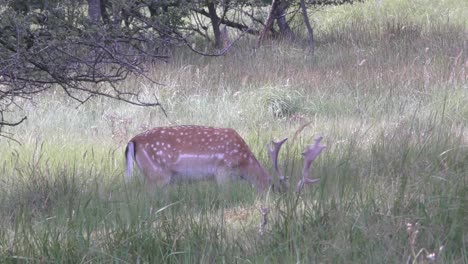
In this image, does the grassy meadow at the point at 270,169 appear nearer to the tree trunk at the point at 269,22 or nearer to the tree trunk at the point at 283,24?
the tree trunk at the point at 269,22

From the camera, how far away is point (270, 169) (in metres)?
6.37

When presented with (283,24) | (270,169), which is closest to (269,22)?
(283,24)

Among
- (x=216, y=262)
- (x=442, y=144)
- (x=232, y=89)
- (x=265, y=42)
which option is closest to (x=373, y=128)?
(x=442, y=144)

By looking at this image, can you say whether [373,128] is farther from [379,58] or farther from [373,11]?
[373,11]

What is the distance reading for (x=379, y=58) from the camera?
467 inches

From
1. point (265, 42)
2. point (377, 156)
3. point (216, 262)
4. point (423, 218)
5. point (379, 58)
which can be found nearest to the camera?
point (216, 262)

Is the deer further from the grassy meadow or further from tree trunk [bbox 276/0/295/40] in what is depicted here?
tree trunk [bbox 276/0/295/40]

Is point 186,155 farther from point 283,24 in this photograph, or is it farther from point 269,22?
point 283,24

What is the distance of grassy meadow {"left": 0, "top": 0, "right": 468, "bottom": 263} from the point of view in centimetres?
401

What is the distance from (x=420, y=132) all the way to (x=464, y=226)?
2566mm

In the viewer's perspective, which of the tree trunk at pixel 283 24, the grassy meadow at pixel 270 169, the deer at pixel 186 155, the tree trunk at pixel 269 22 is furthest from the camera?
the tree trunk at pixel 283 24

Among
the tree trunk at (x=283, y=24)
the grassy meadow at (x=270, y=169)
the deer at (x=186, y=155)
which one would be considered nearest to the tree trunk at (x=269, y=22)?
the grassy meadow at (x=270, y=169)

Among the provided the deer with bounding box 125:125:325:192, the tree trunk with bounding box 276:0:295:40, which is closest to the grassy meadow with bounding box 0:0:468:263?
the deer with bounding box 125:125:325:192

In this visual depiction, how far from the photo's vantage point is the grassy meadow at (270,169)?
401 cm
